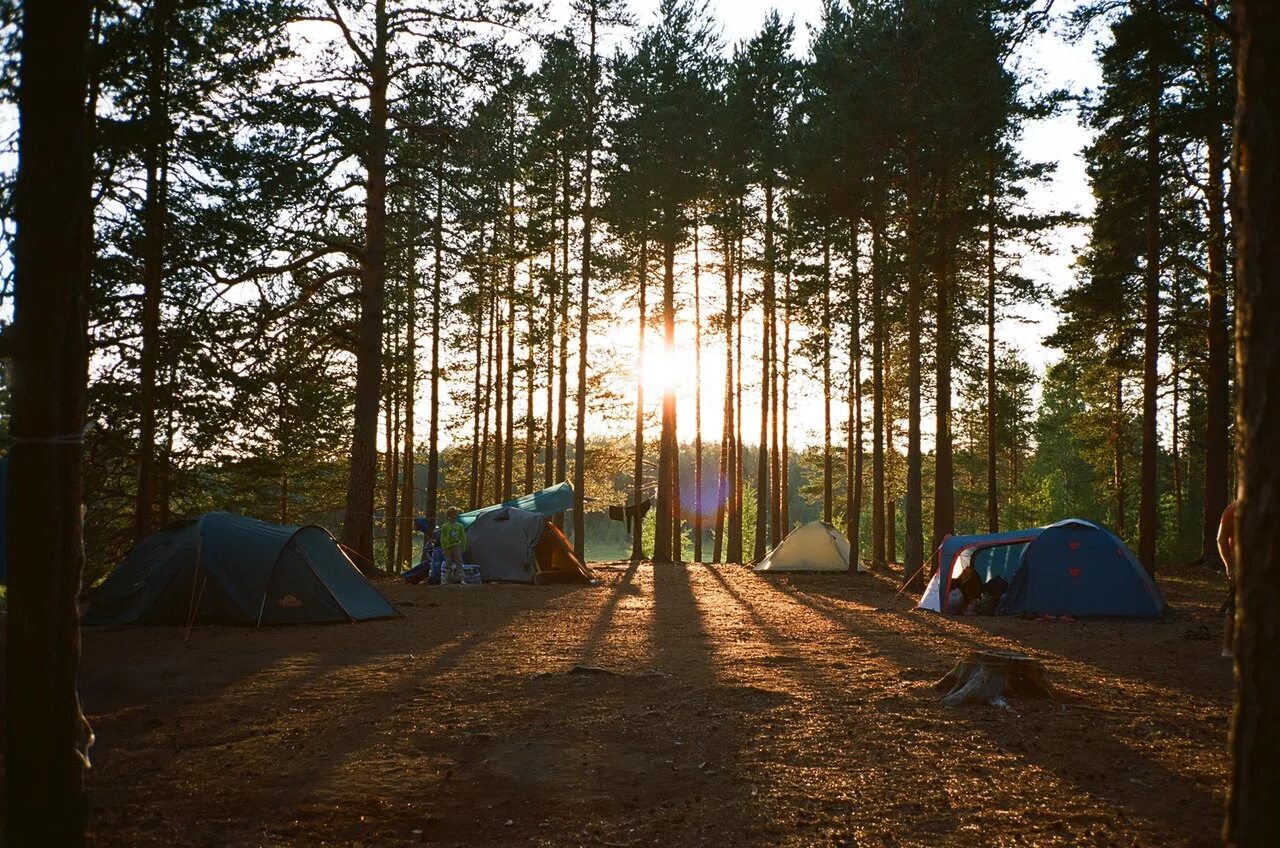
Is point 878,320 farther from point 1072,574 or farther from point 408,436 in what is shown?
point 408,436

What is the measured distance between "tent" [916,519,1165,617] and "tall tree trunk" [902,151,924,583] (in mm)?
4815

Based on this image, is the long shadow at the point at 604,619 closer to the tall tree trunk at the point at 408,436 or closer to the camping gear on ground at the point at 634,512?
the camping gear on ground at the point at 634,512

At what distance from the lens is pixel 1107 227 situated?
20984mm

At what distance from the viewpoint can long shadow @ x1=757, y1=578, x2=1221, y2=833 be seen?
16.9 ft

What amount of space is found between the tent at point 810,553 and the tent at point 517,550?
631 cm

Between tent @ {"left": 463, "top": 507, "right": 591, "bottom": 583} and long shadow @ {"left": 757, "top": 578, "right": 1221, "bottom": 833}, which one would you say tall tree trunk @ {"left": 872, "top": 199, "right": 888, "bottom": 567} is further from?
long shadow @ {"left": 757, "top": 578, "right": 1221, "bottom": 833}

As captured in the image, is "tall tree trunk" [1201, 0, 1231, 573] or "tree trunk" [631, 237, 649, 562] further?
"tree trunk" [631, 237, 649, 562]

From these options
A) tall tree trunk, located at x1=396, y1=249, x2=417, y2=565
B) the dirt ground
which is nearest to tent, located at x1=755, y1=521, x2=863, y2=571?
tall tree trunk, located at x1=396, y1=249, x2=417, y2=565

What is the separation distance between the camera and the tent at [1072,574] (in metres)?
14.3

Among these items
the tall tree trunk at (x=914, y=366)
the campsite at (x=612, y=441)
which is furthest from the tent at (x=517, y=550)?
the tall tree trunk at (x=914, y=366)

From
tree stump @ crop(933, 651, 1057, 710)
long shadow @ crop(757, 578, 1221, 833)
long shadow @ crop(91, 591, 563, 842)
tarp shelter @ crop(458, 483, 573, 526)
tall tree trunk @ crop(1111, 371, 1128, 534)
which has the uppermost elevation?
tall tree trunk @ crop(1111, 371, 1128, 534)

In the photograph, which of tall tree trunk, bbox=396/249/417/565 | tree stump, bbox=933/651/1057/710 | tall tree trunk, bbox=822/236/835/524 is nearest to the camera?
tree stump, bbox=933/651/1057/710

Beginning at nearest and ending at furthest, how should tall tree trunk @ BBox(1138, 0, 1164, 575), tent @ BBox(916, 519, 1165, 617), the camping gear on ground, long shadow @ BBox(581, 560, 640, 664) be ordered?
long shadow @ BBox(581, 560, 640, 664), tent @ BBox(916, 519, 1165, 617), tall tree trunk @ BBox(1138, 0, 1164, 575), the camping gear on ground

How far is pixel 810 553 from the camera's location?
25.1 m
